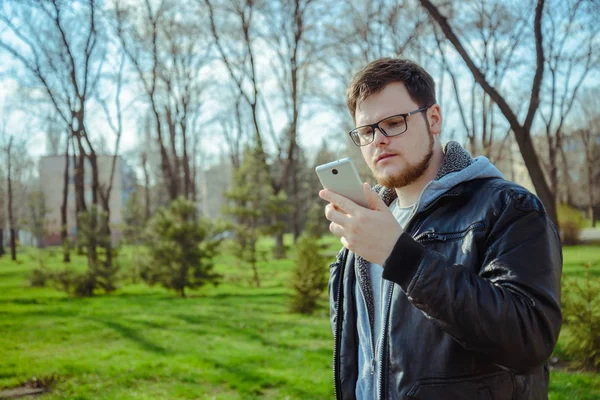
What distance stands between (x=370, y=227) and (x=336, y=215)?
12 centimetres

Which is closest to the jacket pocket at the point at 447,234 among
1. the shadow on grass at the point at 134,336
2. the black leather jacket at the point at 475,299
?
the black leather jacket at the point at 475,299

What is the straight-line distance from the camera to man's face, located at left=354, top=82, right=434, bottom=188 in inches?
67.9

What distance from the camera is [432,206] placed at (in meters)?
1.64

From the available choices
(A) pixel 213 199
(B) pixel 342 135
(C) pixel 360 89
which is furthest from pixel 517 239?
(A) pixel 213 199

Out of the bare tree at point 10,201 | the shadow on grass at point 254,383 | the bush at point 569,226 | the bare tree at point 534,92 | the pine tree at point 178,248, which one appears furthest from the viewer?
the bush at point 569,226

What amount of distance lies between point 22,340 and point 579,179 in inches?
1944

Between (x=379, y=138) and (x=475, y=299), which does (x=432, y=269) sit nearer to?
(x=475, y=299)

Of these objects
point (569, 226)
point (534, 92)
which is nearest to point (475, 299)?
point (534, 92)

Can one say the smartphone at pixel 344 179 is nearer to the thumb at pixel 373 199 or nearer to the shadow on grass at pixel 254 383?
the thumb at pixel 373 199

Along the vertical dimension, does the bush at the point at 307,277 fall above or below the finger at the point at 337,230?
below

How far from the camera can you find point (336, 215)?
4.58 feet

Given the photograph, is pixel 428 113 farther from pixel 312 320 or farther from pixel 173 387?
pixel 312 320

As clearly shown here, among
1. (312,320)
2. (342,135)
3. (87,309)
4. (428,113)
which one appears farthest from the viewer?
(342,135)

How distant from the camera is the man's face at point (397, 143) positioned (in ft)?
5.66
